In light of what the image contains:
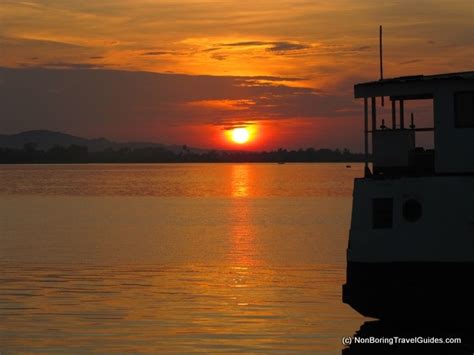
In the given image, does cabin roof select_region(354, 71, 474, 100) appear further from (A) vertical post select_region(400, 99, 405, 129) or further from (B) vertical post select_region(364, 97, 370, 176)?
(A) vertical post select_region(400, 99, 405, 129)

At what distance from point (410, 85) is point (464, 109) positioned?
164 centimetres

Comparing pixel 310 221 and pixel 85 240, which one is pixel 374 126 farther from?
pixel 310 221

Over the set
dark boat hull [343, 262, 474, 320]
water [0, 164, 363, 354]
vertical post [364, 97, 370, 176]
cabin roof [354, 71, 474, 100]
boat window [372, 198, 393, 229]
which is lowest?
water [0, 164, 363, 354]

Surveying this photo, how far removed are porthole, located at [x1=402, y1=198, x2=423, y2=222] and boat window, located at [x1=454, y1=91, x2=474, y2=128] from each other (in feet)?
7.96

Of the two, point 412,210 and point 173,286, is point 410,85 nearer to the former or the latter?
point 412,210

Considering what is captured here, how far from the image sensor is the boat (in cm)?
2455

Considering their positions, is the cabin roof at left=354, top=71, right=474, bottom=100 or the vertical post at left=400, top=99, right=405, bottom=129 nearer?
the cabin roof at left=354, top=71, right=474, bottom=100

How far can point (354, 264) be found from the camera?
2547 centimetres

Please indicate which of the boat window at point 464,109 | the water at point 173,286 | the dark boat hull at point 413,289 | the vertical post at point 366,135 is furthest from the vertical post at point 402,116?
the water at point 173,286

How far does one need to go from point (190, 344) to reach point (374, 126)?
8.19 meters

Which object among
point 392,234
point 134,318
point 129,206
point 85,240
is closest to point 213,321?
point 134,318

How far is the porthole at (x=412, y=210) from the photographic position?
24875 mm

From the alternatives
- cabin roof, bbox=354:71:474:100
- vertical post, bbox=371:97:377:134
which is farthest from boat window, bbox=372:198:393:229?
cabin roof, bbox=354:71:474:100

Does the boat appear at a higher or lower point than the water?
higher
